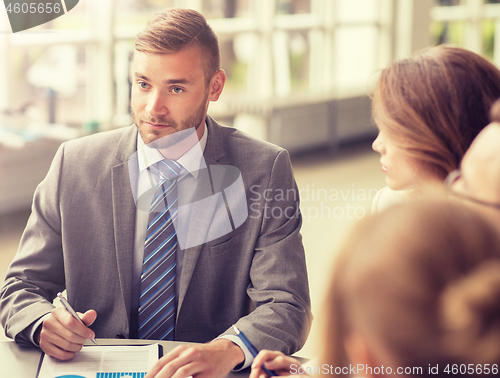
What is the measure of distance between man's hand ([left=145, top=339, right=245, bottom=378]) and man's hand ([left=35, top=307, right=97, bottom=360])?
0.20m

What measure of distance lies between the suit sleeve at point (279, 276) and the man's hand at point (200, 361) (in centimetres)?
8

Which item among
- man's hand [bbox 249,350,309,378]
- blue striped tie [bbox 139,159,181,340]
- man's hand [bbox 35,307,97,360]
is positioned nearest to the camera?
man's hand [bbox 249,350,309,378]

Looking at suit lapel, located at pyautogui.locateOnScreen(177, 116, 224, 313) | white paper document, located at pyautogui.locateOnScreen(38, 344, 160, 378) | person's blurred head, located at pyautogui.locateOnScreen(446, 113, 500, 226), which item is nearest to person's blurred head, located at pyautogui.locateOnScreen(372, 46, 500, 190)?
person's blurred head, located at pyautogui.locateOnScreen(446, 113, 500, 226)

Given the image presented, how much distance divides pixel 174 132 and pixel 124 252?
1.11 ft

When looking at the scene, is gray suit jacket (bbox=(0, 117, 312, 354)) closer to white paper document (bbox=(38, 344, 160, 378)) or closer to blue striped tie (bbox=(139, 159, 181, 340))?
blue striped tie (bbox=(139, 159, 181, 340))

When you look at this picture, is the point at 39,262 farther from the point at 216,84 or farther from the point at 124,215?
the point at 216,84

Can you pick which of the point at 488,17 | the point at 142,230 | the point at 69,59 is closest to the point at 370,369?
the point at 142,230

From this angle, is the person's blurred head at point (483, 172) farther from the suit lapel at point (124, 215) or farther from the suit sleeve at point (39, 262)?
the suit sleeve at point (39, 262)

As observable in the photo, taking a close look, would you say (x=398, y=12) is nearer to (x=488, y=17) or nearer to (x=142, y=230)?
(x=488, y=17)

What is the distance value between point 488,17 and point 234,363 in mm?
9342

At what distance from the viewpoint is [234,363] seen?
3.61ft

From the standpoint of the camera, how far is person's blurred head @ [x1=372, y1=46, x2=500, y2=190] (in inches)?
44.8

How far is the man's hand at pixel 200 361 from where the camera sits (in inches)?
39.5

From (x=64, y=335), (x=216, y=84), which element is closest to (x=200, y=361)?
(x=64, y=335)
